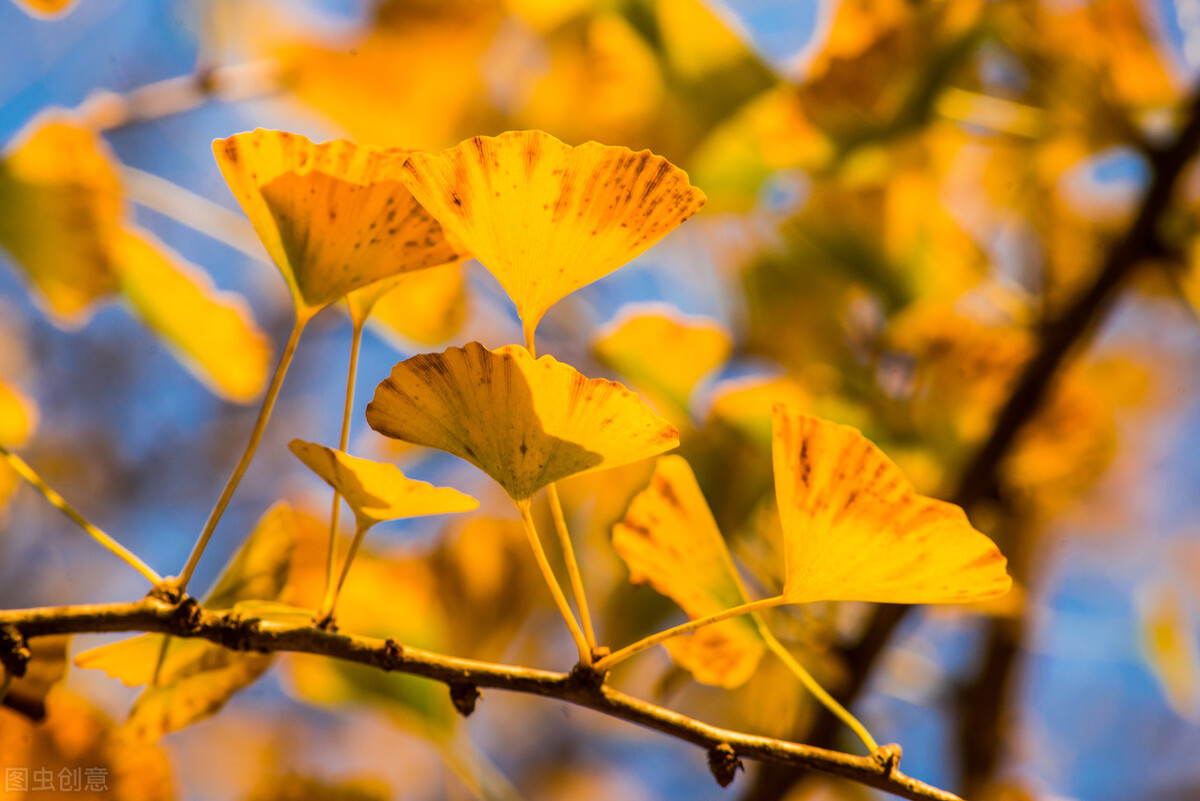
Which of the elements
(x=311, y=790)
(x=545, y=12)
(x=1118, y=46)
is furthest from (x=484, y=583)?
(x=1118, y=46)

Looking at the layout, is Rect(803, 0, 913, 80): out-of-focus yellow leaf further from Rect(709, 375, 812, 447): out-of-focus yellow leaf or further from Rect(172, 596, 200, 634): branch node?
Rect(172, 596, 200, 634): branch node

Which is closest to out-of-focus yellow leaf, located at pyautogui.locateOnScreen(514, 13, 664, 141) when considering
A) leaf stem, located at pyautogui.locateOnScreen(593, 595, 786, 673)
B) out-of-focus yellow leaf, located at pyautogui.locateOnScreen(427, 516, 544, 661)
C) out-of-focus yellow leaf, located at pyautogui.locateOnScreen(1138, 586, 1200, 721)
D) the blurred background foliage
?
the blurred background foliage

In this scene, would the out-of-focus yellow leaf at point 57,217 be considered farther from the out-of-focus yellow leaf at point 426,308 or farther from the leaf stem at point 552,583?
the leaf stem at point 552,583

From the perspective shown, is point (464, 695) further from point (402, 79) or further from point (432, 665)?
point (402, 79)

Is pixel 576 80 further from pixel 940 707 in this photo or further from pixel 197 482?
pixel 197 482

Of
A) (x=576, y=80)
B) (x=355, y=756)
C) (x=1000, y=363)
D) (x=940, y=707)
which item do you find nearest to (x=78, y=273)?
(x=576, y=80)
